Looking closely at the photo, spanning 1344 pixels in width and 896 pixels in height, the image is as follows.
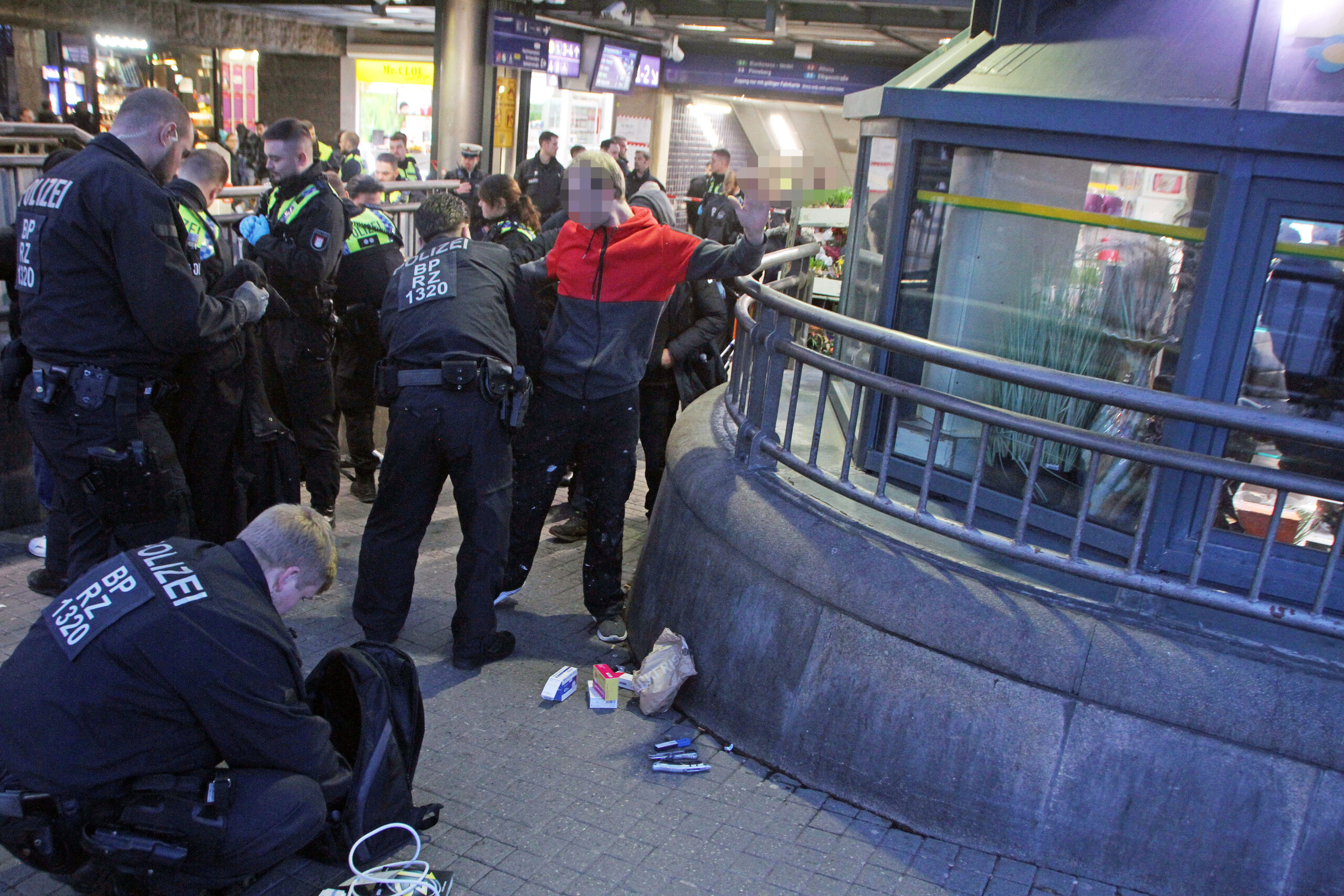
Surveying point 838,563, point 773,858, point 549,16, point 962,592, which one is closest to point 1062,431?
point 962,592

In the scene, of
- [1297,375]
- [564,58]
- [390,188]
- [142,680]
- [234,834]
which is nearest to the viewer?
[142,680]

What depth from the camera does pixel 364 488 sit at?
21.3 feet

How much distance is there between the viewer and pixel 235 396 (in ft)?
14.8

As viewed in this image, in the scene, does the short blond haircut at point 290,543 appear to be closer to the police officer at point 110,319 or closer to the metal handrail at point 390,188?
the police officer at point 110,319

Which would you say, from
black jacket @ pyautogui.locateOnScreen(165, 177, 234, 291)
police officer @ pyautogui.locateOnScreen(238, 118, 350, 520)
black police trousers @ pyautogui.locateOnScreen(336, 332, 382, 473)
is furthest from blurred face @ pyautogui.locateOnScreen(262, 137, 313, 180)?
black police trousers @ pyautogui.locateOnScreen(336, 332, 382, 473)

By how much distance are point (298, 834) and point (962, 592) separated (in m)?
2.07

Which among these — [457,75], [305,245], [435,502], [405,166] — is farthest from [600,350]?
[457,75]

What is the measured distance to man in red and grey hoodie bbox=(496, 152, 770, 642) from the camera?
4535 mm

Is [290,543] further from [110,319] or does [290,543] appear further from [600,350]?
[600,350]

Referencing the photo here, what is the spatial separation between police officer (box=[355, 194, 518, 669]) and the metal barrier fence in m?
1.07

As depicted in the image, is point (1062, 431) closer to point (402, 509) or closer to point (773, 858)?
point (773, 858)

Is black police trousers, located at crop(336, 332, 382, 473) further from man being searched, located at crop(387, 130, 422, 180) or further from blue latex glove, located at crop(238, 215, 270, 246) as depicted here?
man being searched, located at crop(387, 130, 422, 180)

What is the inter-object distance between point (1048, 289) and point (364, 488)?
13.3ft

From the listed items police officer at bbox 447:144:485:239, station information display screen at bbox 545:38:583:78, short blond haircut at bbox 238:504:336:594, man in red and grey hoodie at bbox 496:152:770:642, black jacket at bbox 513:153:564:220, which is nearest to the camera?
short blond haircut at bbox 238:504:336:594
